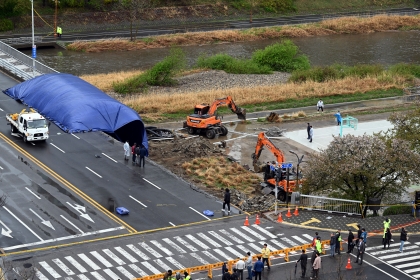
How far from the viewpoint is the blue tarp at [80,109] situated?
5516 centimetres

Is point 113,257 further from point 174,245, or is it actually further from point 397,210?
point 397,210

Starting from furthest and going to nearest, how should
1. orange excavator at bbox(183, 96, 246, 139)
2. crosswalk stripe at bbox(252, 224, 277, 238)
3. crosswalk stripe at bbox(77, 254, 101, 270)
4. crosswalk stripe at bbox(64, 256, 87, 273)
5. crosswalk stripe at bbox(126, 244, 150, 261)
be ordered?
orange excavator at bbox(183, 96, 246, 139), crosswalk stripe at bbox(252, 224, 277, 238), crosswalk stripe at bbox(126, 244, 150, 261), crosswalk stripe at bbox(77, 254, 101, 270), crosswalk stripe at bbox(64, 256, 87, 273)

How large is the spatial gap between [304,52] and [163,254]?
75602 millimetres

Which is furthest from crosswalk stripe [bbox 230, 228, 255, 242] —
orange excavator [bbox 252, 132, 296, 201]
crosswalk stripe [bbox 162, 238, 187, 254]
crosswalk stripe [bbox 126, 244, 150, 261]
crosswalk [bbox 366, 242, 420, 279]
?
crosswalk [bbox 366, 242, 420, 279]

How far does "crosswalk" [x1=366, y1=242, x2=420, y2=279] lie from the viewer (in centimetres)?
4122

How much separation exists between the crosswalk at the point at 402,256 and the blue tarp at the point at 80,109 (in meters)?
20.2

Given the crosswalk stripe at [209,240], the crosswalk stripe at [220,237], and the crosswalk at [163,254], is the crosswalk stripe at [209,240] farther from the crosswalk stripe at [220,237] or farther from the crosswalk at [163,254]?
the crosswalk stripe at [220,237]

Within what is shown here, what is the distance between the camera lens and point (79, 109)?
55.9 meters

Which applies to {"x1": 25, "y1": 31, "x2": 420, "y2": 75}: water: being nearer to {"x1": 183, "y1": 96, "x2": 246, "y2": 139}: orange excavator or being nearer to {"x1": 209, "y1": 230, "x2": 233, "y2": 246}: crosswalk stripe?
{"x1": 183, "y1": 96, "x2": 246, "y2": 139}: orange excavator

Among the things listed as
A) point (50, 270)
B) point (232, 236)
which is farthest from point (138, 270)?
point (232, 236)

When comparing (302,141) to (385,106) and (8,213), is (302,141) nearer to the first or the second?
(385,106)

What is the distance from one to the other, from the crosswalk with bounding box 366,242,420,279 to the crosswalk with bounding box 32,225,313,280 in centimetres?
378

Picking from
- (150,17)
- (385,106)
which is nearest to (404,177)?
(385,106)

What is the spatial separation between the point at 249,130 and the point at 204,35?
5218 centimetres
